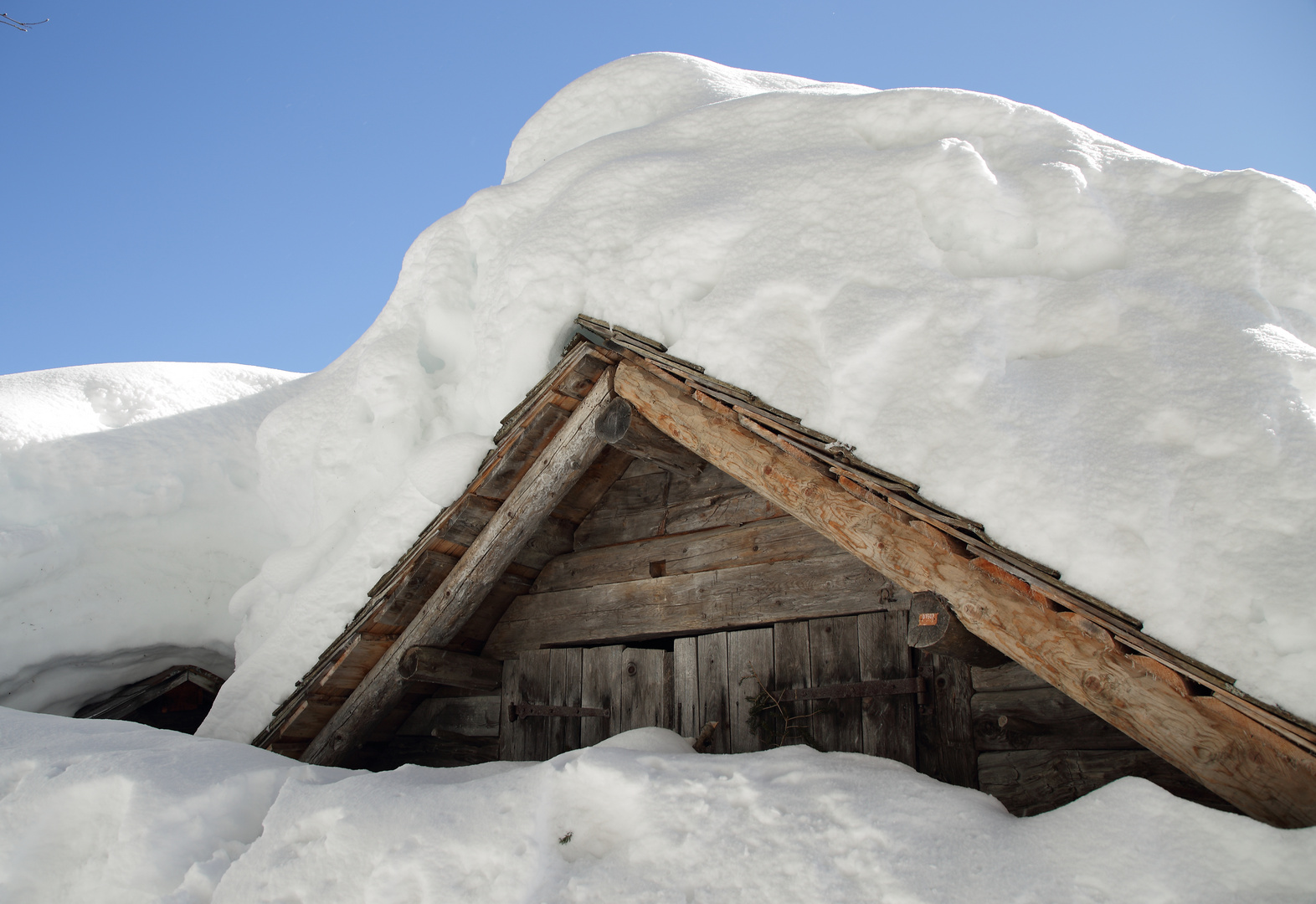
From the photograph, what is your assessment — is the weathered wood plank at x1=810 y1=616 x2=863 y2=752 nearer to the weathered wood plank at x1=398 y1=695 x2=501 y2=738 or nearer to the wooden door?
the wooden door

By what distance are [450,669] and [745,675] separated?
164cm

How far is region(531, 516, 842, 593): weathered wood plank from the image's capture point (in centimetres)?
367

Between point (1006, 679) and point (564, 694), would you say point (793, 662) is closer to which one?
point (1006, 679)

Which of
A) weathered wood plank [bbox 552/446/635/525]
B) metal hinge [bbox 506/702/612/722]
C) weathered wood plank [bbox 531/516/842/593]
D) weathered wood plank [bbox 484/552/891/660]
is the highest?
weathered wood plank [bbox 552/446/635/525]

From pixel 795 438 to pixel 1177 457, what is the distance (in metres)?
1.11

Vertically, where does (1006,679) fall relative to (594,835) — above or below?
above

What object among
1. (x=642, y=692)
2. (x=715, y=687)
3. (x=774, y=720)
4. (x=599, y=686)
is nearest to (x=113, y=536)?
(x=599, y=686)

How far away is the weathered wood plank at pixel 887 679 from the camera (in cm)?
315

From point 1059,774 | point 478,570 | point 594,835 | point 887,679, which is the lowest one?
point 594,835

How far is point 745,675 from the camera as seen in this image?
3.63m

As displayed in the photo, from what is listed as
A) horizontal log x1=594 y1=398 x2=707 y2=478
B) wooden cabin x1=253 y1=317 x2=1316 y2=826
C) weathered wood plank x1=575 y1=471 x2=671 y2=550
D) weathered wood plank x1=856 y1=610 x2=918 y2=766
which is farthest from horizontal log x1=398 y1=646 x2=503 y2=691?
weathered wood plank x1=856 y1=610 x2=918 y2=766

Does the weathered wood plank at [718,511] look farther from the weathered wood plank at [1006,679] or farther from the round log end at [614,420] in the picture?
the weathered wood plank at [1006,679]

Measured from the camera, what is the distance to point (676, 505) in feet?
13.6

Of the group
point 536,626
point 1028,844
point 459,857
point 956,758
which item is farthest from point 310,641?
point 1028,844
